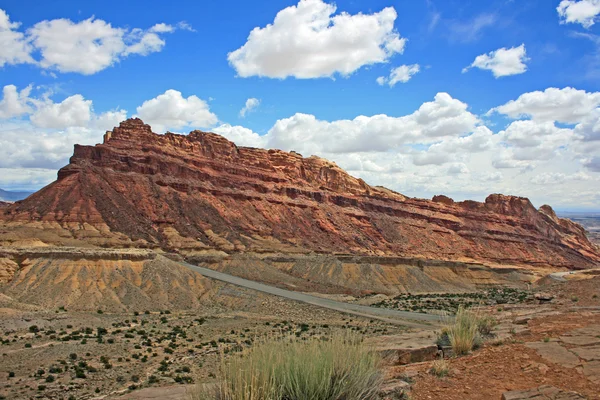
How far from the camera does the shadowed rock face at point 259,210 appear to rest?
82312mm

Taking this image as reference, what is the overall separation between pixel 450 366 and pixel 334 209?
106m

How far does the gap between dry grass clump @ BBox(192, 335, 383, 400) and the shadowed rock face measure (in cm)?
7232

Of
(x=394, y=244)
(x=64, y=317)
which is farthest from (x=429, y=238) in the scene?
(x=64, y=317)

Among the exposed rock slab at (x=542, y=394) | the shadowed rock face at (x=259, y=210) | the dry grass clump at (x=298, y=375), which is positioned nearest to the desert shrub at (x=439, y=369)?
the exposed rock slab at (x=542, y=394)

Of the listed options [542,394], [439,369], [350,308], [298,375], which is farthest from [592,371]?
[350,308]

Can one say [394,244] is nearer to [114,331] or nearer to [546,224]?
[546,224]

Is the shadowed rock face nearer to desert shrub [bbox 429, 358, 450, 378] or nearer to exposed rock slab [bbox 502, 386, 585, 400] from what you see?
desert shrub [bbox 429, 358, 450, 378]

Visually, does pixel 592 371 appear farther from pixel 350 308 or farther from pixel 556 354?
pixel 350 308

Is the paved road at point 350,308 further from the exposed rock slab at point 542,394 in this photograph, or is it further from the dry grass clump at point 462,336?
the exposed rock slab at point 542,394

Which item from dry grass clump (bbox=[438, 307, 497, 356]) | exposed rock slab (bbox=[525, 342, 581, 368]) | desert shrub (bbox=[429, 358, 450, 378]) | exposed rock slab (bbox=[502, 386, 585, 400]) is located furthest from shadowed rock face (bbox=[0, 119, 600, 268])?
exposed rock slab (bbox=[502, 386, 585, 400])

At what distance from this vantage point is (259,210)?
336 ft

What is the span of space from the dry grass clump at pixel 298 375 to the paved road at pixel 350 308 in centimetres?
2688

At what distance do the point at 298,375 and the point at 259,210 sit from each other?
9559 cm

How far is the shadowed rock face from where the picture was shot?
270 ft
